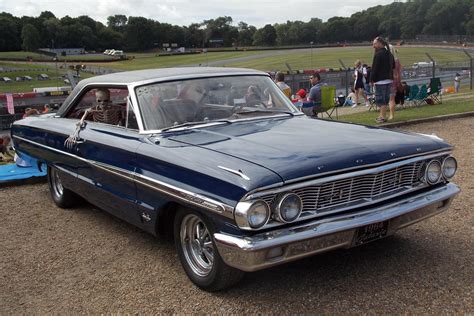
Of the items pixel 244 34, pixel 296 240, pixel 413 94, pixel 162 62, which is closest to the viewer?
pixel 296 240

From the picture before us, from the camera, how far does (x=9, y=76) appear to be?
3675 centimetres

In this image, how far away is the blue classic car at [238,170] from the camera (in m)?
3.22

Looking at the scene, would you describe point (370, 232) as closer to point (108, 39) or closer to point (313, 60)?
point (313, 60)

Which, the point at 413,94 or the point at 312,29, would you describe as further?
the point at 312,29

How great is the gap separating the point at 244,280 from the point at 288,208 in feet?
2.98

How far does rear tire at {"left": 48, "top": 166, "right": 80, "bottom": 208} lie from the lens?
20.2 ft

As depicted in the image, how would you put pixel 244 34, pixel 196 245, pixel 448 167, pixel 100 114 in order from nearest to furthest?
pixel 196 245
pixel 448 167
pixel 100 114
pixel 244 34

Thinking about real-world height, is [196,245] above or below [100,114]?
below

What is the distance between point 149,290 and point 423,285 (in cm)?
201

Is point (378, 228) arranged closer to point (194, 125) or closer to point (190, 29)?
point (194, 125)

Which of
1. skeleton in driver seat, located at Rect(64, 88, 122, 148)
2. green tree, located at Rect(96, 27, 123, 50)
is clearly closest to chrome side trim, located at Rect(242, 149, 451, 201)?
skeleton in driver seat, located at Rect(64, 88, 122, 148)

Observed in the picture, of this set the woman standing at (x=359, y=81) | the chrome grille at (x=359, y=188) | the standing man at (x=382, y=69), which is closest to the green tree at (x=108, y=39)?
the woman standing at (x=359, y=81)

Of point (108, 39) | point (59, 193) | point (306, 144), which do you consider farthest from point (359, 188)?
point (108, 39)

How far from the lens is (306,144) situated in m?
3.64
